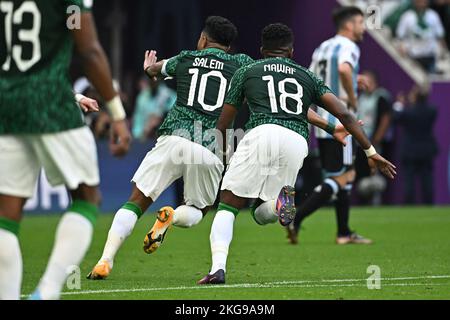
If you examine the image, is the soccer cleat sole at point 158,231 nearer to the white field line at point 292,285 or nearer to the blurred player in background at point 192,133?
the blurred player in background at point 192,133

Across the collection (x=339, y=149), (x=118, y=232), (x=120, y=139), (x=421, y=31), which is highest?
(x=421, y=31)

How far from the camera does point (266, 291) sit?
843cm

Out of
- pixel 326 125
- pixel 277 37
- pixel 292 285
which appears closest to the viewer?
pixel 292 285

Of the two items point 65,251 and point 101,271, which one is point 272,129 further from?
point 65,251

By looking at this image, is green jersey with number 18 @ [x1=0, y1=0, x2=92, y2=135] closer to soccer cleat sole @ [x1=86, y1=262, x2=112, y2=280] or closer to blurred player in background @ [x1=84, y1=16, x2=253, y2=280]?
soccer cleat sole @ [x1=86, y1=262, x2=112, y2=280]

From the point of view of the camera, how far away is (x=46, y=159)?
21.8 ft

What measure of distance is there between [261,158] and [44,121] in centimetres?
300

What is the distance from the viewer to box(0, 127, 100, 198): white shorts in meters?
6.59

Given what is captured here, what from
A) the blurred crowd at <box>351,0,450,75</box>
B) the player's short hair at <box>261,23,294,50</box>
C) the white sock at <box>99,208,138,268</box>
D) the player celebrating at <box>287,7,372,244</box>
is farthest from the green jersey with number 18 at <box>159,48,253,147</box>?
the blurred crowd at <box>351,0,450,75</box>

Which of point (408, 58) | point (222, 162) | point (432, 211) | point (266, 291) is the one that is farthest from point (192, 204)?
point (408, 58)

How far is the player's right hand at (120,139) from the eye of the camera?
6645mm

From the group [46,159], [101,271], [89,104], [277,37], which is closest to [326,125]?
[277,37]

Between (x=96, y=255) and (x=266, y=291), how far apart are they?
14.9 feet
